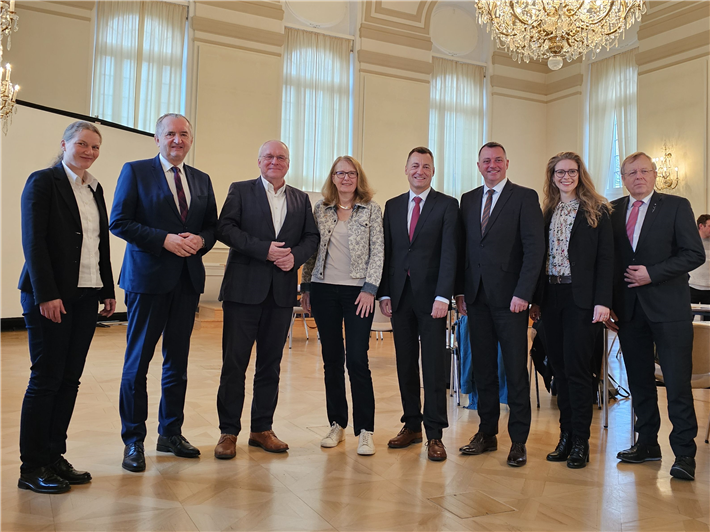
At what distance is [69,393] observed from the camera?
8.27 ft

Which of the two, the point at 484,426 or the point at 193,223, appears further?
the point at 484,426

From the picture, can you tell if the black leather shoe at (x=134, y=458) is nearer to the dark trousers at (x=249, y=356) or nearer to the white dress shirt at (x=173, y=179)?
the dark trousers at (x=249, y=356)

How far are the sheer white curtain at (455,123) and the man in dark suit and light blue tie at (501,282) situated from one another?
8.66 m

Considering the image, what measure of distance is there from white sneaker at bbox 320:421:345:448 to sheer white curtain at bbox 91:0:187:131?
7.45 meters

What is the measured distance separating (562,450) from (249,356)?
64.5 inches

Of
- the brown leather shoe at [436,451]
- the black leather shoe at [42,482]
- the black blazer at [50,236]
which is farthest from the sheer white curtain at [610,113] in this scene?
the black leather shoe at [42,482]

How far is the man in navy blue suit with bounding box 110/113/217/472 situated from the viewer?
2.74m

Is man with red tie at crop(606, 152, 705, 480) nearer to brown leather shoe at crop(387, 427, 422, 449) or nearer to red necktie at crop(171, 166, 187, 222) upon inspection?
brown leather shoe at crop(387, 427, 422, 449)

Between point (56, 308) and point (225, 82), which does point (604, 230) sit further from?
point (225, 82)

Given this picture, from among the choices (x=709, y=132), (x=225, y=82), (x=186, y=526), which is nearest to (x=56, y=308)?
(x=186, y=526)

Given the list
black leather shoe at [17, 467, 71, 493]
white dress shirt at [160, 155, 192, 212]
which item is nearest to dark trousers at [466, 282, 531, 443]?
white dress shirt at [160, 155, 192, 212]

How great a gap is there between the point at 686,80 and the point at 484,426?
8.98m

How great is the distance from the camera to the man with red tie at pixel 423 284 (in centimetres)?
301

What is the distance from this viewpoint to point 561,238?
9.95 ft
